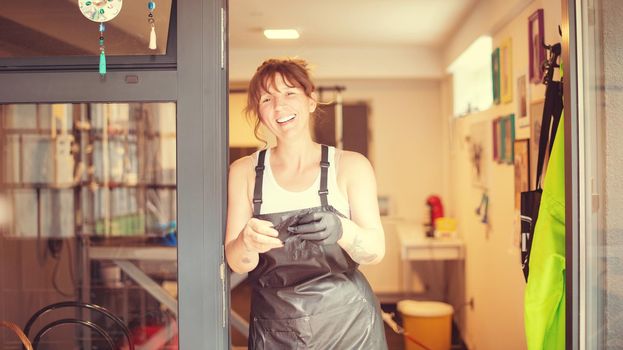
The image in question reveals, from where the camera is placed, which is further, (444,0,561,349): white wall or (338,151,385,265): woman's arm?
(444,0,561,349): white wall

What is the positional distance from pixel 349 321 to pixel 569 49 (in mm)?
1000

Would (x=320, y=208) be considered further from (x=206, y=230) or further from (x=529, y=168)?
(x=529, y=168)

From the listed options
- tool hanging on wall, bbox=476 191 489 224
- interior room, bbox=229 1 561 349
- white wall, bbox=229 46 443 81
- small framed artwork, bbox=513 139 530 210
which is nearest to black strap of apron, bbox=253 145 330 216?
interior room, bbox=229 1 561 349

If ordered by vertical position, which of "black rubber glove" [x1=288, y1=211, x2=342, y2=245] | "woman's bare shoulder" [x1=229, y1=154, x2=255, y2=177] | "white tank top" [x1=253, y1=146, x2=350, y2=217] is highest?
"woman's bare shoulder" [x1=229, y1=154, x2=255, y2=177]

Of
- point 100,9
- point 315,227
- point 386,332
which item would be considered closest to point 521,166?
point 315,227

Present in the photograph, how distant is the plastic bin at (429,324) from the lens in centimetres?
449

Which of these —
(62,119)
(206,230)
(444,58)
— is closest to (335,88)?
(444,58)

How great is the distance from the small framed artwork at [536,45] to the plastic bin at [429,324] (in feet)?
6.67

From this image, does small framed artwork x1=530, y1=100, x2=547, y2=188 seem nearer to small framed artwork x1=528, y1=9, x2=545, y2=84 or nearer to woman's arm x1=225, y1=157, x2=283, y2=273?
small framed artwork x1=528, y1=9, x2=545, y2=84

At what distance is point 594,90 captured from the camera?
1.72 meters

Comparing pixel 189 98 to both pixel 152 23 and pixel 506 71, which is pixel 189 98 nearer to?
pixel 152 23

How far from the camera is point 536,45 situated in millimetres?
2930

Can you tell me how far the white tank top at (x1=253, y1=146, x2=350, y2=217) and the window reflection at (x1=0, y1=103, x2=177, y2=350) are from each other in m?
2.40

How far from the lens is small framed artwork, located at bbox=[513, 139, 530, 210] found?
10.2 ft
